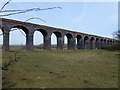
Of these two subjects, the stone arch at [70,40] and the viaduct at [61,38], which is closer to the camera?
the viaduct at [61,38]

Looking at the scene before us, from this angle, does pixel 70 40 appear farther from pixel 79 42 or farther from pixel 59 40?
pixel 79 42

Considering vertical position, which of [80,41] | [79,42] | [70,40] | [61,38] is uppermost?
[61,38]

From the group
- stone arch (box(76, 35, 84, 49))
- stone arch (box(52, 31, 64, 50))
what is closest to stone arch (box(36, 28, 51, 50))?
stone arch (box(52, 31, 64, 50))

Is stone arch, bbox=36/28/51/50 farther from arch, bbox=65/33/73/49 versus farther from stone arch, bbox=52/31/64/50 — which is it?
arch, bbox=65/33/73/49

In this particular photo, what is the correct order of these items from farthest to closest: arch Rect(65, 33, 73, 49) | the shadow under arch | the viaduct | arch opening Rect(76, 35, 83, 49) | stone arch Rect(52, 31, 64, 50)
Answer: arch opening Rect(76, 35, 83, 49)
arch Rect(65, 33, 73, 49)
stone arch Rect(52, 31, 64, 50)
the shadow under arch
the viaduct

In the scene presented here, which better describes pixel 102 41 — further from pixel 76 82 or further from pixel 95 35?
pixel 76 82

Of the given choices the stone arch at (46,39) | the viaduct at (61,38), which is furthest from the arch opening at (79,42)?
the stone arch at (46,39)

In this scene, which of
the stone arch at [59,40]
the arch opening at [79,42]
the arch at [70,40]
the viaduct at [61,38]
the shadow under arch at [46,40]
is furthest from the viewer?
the arch opening at [79,42]

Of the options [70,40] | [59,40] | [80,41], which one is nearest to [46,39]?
[59,40]

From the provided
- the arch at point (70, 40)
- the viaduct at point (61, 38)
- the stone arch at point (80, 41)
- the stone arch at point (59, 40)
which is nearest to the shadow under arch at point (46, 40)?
the viaduct at point (61, 38)

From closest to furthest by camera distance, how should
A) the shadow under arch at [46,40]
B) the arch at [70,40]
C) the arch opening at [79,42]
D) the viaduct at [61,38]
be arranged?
the viaduct at [61,38], the shadow under arch at [46,40], the arch at [70,40], the arch opening at [79,42]

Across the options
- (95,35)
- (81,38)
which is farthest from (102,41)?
(81,38)

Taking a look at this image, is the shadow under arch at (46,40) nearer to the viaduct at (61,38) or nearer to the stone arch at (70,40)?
the viaduct at (61,38)

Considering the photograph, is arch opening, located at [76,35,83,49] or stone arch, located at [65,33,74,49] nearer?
stone arch, located at [65,33,74,49]
